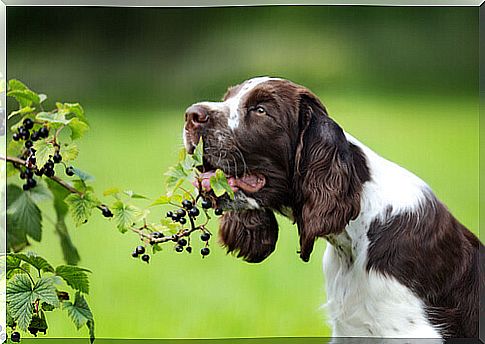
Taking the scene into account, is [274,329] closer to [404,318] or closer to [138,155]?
[404,318]

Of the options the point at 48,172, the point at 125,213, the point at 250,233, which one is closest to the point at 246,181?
the point at 250,233

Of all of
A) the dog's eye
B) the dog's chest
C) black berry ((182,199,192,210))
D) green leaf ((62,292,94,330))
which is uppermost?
the dog's eye

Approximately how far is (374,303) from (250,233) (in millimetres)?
391

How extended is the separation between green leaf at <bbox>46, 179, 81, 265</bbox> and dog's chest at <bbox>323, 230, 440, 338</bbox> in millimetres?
897

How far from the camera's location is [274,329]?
97.4 inches

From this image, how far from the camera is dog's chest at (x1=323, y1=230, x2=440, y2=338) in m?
2.18

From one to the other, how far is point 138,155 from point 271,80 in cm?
49

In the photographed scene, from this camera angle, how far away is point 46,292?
1.79 m

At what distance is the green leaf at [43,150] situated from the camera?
1706 millimetres

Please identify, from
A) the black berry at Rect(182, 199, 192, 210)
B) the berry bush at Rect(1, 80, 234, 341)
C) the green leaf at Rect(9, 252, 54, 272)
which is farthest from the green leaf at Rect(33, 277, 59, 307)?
the black berry at Rect(182, 199, 192, 210)

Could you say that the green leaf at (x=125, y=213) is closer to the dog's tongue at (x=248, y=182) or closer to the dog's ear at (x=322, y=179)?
the dog's tongue at (x=248, y=182)

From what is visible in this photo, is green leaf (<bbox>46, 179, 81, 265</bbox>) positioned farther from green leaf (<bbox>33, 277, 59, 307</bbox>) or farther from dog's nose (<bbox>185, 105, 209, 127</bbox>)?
dog's nose (<bbox>185, 105, 209, 127</bbox>)

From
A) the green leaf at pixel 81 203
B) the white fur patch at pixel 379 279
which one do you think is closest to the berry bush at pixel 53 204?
the green leaf at pixel 81 203

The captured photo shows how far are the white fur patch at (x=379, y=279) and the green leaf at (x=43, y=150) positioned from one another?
0.81m
